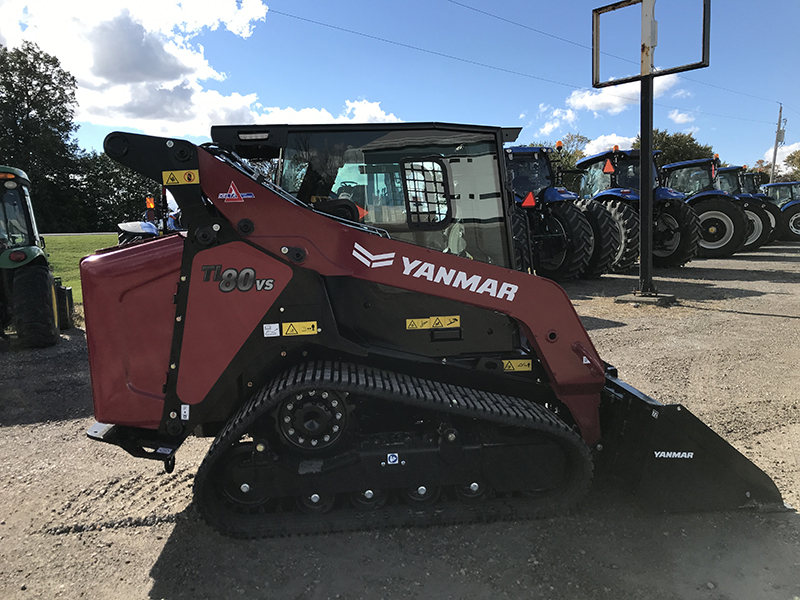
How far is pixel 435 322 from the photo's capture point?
307 cm

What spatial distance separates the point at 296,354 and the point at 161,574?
1.23 meters

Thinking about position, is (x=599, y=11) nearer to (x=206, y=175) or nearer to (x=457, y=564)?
(x=206, y=175)

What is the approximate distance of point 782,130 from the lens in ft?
137

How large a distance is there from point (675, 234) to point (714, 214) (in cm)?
317

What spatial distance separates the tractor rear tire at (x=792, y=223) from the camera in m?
20.8

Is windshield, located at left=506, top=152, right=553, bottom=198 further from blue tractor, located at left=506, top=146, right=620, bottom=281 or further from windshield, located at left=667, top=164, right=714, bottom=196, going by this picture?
windshield, located at left=667, top=164, right=714, bottom=196

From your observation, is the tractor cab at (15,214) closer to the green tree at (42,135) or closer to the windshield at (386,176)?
the windshield at (386,176)

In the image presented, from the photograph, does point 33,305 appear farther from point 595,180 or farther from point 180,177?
point 595,180

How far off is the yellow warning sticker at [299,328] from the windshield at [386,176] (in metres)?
0.64

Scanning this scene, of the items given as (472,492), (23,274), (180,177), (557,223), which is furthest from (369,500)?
(557,223)

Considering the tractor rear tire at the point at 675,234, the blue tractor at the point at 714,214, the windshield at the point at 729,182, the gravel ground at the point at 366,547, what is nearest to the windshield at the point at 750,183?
the windshield at the point at 729,182

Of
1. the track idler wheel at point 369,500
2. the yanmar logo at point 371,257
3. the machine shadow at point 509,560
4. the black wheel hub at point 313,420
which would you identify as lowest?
the machine shadow at point 509,560

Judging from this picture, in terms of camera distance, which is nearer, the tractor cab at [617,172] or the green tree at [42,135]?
the tractor cab at [617,172]

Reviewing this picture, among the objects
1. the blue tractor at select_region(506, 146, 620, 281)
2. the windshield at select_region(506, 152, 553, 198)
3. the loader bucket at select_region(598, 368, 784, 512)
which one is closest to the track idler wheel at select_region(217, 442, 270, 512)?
the loader bucket at select_region(598, 368, 784, 512)
